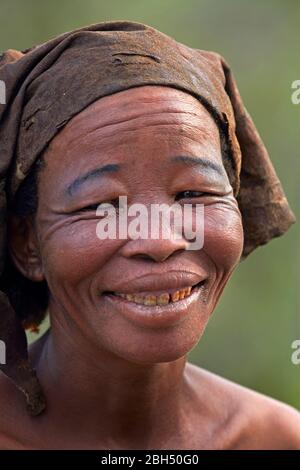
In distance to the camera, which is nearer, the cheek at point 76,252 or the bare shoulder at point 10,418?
the cheek at point 76,252

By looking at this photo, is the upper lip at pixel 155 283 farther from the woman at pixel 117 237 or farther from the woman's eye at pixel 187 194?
the woman's eye at pixel 187 194

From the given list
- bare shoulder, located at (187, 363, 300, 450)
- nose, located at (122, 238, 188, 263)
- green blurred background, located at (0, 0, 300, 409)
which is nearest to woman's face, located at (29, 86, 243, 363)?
Answer: nose, located at (122, 238, 188, 263)

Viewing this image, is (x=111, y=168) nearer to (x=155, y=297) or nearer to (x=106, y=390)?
(x=155, y=297)

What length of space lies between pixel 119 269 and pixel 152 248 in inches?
4.7

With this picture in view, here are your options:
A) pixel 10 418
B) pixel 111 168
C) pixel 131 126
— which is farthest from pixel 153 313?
pixel 10 418

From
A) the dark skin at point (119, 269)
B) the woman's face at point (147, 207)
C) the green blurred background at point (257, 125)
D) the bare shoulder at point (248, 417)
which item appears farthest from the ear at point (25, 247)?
the green blurred background at point (257, 125)

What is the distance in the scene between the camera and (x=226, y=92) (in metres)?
3.08

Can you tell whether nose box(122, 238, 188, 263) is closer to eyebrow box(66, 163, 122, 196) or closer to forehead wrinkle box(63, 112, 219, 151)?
eyebrow box(66, 163, 122, 196)

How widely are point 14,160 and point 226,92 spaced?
0.74 metres

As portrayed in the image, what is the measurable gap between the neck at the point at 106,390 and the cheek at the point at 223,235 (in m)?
0.43

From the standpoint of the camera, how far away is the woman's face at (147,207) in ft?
8.48

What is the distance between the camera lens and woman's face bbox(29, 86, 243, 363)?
2584 millimetres

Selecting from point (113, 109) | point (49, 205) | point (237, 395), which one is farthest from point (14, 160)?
point (237, 395)

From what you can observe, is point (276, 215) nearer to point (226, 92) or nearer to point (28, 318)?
point (226, 92)
